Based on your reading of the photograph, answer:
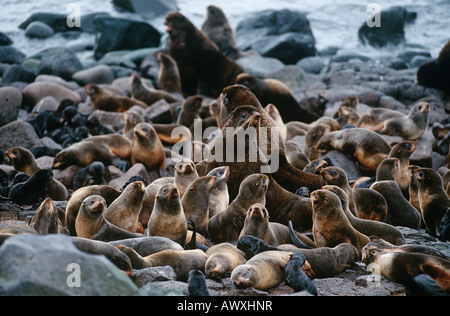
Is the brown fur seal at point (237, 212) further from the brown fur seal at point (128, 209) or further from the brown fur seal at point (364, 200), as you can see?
the brown fur seal at point (364, 200)

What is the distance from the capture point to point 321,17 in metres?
32.4

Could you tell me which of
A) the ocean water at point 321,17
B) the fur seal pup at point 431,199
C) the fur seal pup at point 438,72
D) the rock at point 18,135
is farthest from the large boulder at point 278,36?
the fur seal pup at point 431,199

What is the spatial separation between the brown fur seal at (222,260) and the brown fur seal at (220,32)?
1604 centimetres

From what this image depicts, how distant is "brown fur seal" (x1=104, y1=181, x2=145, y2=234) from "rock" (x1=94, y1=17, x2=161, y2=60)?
18330 mm

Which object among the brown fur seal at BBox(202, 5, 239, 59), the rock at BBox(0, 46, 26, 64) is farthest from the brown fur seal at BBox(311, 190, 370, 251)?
the rock at BBox(0, 46, 26, 64)

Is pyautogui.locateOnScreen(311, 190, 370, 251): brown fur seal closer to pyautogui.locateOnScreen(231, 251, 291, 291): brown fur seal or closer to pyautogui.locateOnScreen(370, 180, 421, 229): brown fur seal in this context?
pyautogui.locateOnScreen(231, 251, 291, 291): brown fur seal

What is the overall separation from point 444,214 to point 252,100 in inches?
110

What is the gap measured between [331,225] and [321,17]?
2920cm

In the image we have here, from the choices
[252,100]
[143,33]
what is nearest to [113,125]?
[252,100]

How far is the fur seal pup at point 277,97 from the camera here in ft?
37.8

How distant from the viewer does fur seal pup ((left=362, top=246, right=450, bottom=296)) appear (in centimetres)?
383
